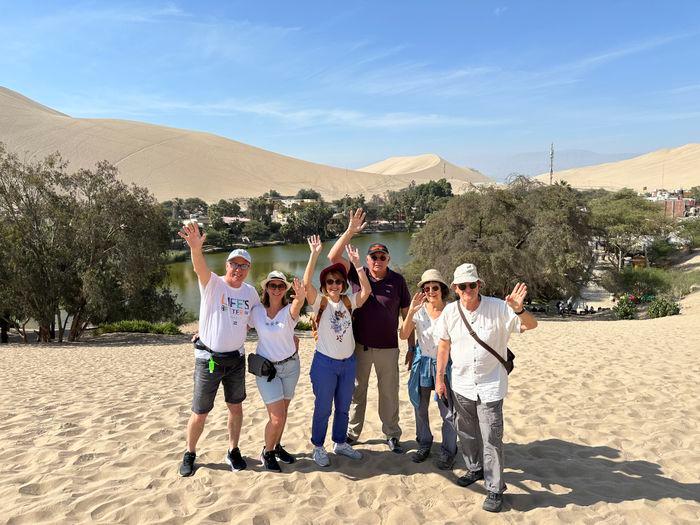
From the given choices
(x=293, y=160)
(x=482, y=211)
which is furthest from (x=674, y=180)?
(x=482, y=211)

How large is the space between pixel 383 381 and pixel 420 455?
0.67m

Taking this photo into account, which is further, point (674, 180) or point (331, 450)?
point (674, 180)

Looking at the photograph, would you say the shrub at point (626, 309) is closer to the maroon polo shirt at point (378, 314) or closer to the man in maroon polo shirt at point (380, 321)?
the man in maroon polo shirt at point (380, 321)

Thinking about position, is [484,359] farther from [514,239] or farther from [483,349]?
[514,239]

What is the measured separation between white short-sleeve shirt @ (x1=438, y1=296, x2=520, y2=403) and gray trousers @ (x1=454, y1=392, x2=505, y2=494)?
0.25ft

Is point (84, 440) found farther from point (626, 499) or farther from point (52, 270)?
point (52, 270)

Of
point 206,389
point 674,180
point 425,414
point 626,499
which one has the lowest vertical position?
point 626,499

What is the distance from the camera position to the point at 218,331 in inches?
134

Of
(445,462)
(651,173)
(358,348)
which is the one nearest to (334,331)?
(358,348)

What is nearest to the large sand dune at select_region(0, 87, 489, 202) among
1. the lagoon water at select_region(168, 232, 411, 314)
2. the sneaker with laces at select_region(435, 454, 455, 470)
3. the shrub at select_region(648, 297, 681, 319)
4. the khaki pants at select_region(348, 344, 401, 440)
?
the lagoon water at select_region(168, 232, 411, 314)

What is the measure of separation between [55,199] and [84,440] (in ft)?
46.6

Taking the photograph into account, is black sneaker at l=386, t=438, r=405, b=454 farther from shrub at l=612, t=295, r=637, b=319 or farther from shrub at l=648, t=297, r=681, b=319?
shrub at l=612, t=295, r=637, b=319

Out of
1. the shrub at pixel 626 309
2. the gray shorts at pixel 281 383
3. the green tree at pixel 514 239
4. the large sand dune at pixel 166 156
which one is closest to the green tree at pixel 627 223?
the green tree at pixel 514 239

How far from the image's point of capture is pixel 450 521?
9.87ft
